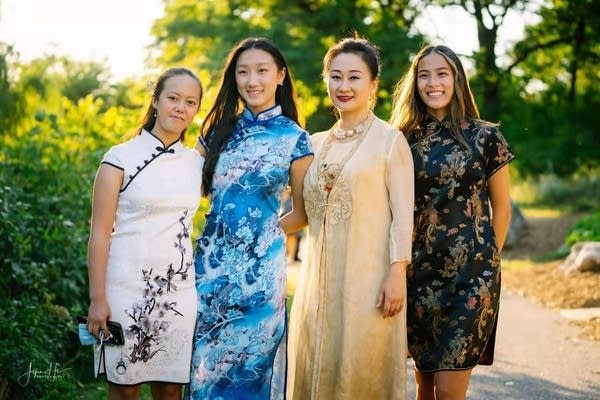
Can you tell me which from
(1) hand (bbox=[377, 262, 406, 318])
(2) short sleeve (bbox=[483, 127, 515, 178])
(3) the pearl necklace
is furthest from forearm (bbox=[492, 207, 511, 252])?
(3) the pearl necklace

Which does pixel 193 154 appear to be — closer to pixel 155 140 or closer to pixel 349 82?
pixel 155 140

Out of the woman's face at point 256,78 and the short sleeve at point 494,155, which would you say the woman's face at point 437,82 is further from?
the woman's face at point 256,78

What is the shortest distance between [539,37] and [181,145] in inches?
663

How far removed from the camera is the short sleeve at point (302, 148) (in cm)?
400

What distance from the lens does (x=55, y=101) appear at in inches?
407

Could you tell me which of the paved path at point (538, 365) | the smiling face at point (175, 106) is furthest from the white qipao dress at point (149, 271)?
the paved path at point (538, 365)

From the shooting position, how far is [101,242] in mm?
3543

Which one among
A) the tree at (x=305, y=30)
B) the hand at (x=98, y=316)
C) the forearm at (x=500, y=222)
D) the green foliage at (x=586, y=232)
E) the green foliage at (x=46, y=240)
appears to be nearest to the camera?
the hand at (x=98, y=316)

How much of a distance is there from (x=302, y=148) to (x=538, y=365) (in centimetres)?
349

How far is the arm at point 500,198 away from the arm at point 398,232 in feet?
1.61

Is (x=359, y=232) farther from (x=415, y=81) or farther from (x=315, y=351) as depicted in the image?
(x=415, y=81)

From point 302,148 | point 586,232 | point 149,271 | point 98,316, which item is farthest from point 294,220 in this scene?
point 586,232

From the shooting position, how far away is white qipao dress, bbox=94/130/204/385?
3590 millimetres

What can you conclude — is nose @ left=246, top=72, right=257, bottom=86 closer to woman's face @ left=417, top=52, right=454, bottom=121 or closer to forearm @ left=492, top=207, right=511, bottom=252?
woman's face @ left=417, top=52, right=454, bottom=121
